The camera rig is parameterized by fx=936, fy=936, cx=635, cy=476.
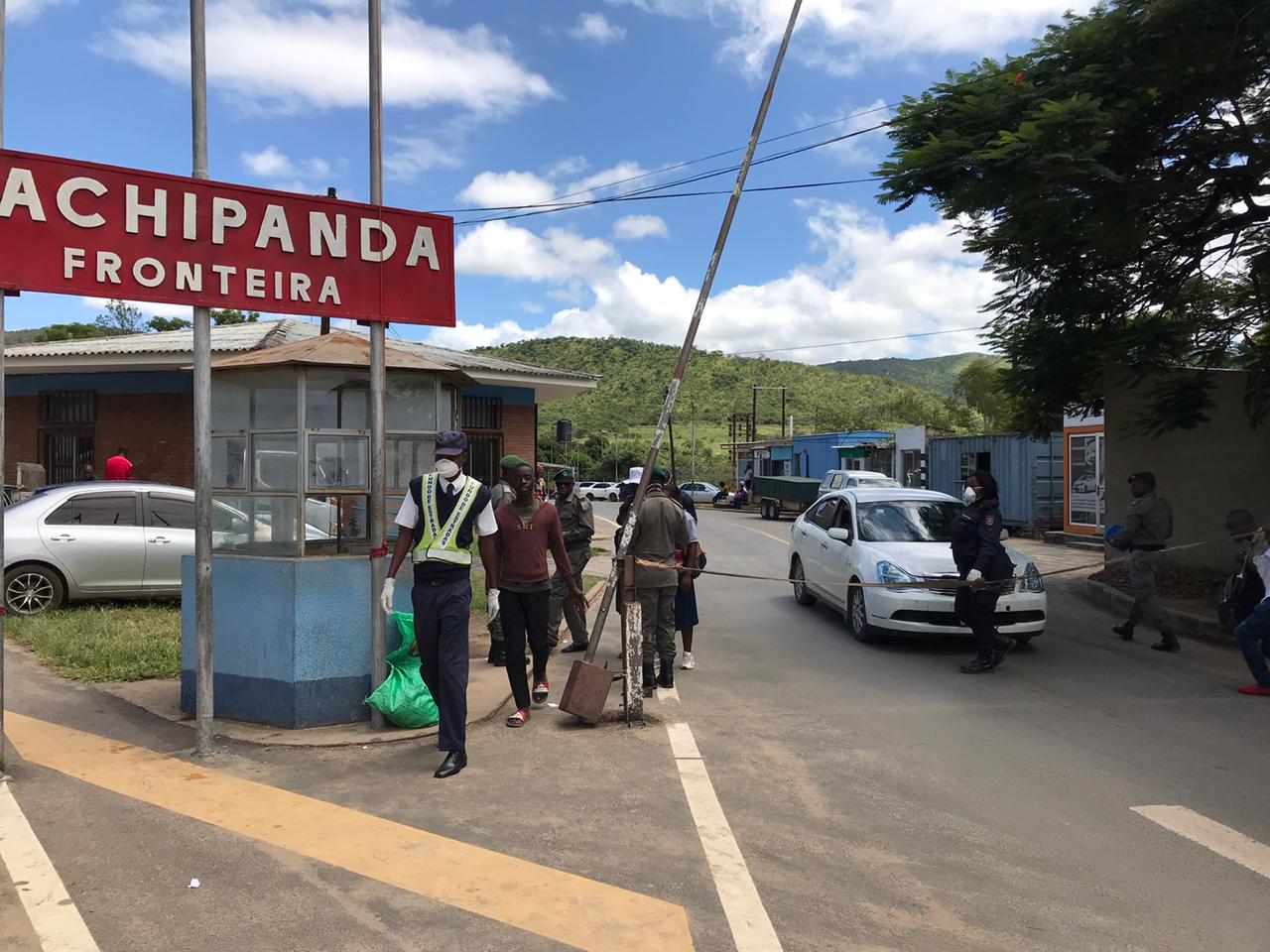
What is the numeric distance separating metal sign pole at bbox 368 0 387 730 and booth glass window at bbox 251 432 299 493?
636mm

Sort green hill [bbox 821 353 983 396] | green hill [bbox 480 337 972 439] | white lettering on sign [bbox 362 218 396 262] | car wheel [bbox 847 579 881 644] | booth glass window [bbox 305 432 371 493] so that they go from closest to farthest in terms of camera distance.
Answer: white lettering on sign [bbox 362 218 396 262] < booth glass window [bbox 305 432 371 493] < car wheel [bbox 847 579 881 644] < green hill [bbox 480 337 972 439] < green hill [bbox 821 353 983 396]

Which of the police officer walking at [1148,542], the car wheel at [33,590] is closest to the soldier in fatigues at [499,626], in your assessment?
the car wheel at [33,590]

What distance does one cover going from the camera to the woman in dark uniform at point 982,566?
26.6ft

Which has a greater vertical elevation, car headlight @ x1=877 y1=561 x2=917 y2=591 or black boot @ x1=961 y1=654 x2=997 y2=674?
car headlight @ x1=877 y1=561 x2=917 y2=591

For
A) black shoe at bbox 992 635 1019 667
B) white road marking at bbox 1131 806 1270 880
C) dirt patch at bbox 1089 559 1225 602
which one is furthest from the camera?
dirt patch at bbox 1089 559 1225 602

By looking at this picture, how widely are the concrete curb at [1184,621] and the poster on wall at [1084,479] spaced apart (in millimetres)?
8527

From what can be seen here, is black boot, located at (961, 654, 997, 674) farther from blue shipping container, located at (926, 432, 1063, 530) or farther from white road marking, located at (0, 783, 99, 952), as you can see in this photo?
blue shipping container, located at (926, 432, 1063, 530)

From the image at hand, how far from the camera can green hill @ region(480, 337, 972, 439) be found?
276 feet

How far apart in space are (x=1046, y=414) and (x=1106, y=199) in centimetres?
473

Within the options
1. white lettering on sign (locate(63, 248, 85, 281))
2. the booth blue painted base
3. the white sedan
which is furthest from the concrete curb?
white lettering on sign (locate(63, 248, 85, 281))

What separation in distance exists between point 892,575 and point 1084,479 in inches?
567

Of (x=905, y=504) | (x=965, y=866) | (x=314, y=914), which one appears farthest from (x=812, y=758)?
(x=905, y=504)

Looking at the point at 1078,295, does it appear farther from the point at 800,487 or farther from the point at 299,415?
the point at 800,487

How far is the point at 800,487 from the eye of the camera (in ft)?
108
